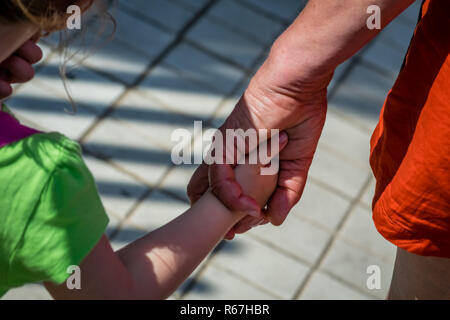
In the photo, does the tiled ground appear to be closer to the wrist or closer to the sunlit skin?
the wrist

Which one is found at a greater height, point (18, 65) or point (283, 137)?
point (18, 65)

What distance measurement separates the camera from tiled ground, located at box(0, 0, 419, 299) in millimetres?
2146

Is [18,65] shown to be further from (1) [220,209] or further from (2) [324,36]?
(2) [324,36]

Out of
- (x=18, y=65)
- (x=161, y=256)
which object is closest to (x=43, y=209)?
(x=161, y=256)

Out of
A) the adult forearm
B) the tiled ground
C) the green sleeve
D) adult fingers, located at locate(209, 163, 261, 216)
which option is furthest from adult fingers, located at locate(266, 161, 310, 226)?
the green sleeve

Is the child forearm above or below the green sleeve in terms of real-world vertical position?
below

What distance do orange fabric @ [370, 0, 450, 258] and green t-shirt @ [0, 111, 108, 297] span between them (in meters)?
0.62

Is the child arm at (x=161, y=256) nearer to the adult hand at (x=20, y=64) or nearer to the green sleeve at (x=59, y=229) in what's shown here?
the green sleeve at (x=59, y=229)

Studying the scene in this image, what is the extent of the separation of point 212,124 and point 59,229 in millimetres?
1391

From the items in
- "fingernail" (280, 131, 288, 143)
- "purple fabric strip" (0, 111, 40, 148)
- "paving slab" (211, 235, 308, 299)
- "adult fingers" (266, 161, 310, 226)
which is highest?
"purple fabric strip" (0, 111, 40, 148)

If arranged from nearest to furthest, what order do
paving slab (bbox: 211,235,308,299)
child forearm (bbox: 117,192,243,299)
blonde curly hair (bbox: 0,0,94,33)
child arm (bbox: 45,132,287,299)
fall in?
blonde curly hair (bbox: 0,0,94,33) < child arm (bbox: 45,132,287,299) < child forearm (bbox: 117,192,243,299) < paving slab (bbox: 211,235,308,299)

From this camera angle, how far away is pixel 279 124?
5.30 feet

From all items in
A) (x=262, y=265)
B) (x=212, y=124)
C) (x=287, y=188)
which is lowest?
(x=262, y=265)

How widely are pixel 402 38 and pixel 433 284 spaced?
1.64 m
